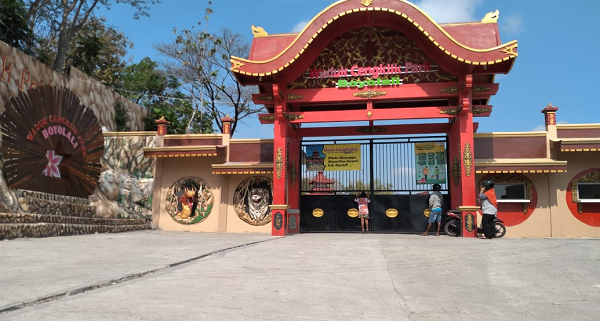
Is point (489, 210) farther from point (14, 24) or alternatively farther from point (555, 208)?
point (14, 24)

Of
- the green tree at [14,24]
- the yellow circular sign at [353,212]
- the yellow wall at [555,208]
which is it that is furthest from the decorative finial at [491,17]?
the green tree at [14,24]

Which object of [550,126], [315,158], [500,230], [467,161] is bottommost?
[500,230]

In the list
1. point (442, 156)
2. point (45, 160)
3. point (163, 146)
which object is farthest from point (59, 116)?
point (442, 156)

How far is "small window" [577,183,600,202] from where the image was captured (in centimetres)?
1273

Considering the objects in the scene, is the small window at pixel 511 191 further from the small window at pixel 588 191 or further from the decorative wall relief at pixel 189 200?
the decorative wall relief at pixel 189 200

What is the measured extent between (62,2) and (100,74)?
6509 millimetres

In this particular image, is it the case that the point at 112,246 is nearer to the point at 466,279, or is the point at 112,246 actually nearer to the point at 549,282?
the point at 466,279

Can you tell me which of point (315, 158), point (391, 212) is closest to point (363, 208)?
point (391, 212)

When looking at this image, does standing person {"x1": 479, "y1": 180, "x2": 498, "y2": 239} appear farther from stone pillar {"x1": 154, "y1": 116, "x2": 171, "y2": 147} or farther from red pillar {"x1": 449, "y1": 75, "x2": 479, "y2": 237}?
stone pillar {"x1": 154, "y1": 116, "x2": 171, "y2": 147}

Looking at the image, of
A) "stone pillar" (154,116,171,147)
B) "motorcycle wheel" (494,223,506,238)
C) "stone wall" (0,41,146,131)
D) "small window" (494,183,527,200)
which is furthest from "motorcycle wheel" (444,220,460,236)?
"stone wall" (0,41,146,131)

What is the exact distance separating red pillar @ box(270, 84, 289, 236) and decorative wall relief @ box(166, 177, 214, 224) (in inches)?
128

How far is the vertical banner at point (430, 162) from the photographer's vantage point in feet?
43.6

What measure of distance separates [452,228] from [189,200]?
26.5ft

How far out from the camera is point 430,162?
13359 millimetres
